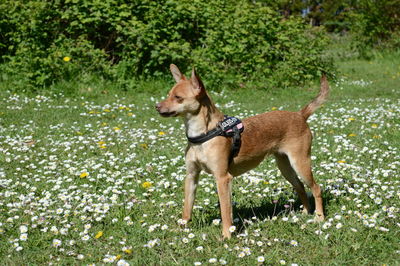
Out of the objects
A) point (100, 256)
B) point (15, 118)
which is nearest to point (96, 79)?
point (15, 118)

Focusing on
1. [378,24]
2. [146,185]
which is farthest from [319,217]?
[378,24]

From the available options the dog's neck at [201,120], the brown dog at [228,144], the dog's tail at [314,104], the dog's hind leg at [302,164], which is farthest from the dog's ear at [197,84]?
the dog's tail at [314,104]

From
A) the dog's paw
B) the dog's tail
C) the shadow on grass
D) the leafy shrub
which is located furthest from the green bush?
the leafy shrub

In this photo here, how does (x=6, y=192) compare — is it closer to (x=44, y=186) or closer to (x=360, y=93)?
(x=44, y=186)

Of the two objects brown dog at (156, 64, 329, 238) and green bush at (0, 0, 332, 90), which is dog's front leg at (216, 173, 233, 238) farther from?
green bush at (0, 0, 332, 90)

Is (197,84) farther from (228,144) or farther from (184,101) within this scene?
(228,144)

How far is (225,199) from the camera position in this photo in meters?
4.08

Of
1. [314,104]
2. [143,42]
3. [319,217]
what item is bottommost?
[319,217]

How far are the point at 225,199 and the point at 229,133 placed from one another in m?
0.61

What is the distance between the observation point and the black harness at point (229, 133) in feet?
13.3

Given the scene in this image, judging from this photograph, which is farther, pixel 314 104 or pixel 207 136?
pixel 314 104

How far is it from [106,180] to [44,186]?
737 mm

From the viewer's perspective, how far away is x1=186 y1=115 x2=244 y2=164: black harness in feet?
13.3

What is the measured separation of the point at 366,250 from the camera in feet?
12.3
